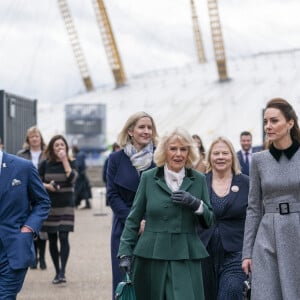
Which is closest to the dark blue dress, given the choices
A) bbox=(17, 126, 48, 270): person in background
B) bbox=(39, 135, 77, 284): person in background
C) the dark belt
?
the dark belt

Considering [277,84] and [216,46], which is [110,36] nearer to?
[216,46]

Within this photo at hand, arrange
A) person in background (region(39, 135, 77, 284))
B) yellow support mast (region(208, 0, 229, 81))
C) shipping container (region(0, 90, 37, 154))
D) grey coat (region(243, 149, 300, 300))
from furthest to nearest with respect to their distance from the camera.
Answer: yellow support mast (region(208, 0, 229, 81)), shipping container (region(0, 90, 37, 154)), person in background (region(39, 135, 77, 284)), grey coat (region(243, 149, 300, 300))

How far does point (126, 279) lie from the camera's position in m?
5.92

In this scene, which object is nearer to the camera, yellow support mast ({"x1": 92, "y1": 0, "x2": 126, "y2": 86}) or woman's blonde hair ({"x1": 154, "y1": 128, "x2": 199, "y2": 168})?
woman's blonde hair ({"x1": 154, "y1": 128, "x2": 199, "y2": 168})

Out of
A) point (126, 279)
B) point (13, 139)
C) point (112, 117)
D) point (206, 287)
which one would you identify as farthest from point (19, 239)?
point (112, 117)

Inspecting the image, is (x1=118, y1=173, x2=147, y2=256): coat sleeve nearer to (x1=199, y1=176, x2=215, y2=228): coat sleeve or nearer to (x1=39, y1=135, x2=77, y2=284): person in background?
(x1=199, y1=176, x2=215, y2=228): coat sleeve

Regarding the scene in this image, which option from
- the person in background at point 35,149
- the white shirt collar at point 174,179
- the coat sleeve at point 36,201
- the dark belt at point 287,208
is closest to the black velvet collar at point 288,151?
the dark belt at point 287,208

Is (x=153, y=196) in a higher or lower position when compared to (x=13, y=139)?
lower

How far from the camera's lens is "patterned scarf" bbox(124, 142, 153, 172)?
7.38 metres

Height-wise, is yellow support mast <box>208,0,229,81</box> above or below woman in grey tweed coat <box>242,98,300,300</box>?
above

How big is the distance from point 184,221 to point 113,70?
81556 millimetres

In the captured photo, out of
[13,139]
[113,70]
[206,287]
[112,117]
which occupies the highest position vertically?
[113,70]

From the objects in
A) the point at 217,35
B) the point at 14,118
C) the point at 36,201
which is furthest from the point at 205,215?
the point at 217,35

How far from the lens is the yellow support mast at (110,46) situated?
84188mm
